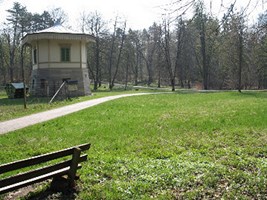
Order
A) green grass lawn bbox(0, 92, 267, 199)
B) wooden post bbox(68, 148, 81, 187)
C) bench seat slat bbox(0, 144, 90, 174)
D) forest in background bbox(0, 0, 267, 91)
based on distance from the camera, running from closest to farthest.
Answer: bench seat slat bbox(0, 144, 90, 174) → wooden post bbox(68, 148, 81, 187) → green grass lawn bbox(0, 92, 267, 199) → forest in background bbox(0, 0, 267, 91)

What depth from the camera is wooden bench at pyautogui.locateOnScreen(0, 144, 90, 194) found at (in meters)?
4.43

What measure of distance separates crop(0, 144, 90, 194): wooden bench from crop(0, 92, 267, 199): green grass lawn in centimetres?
52

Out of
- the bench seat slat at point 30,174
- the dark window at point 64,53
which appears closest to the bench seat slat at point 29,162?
the bench seat slat at point 30,174

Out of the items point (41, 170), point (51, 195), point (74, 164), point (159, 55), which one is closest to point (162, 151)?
point (74, 164)

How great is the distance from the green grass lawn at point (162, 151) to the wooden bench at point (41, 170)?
1.71 ft

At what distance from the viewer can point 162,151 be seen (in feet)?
26.1

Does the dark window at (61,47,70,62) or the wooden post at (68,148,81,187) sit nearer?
the wooden post at (68,148,81,187)

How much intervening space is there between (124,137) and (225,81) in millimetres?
44390

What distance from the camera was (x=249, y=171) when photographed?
20.8 ft

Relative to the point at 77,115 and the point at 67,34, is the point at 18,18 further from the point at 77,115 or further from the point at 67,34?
the point at 77,115

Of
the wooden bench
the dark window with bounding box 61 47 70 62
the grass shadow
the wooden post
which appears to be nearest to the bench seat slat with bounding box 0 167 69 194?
the wooden bench

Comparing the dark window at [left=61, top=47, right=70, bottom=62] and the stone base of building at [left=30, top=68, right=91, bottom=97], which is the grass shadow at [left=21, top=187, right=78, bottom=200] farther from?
the dark window at [left=61, top=47, right=70, bottom=62]

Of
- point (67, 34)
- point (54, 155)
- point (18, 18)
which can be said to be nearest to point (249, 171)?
point (54, 155)

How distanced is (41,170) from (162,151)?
12.8 feet
